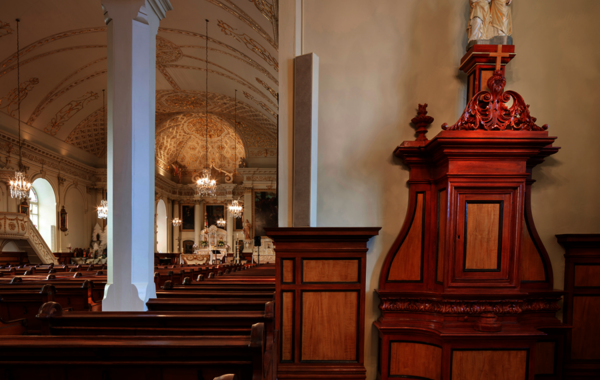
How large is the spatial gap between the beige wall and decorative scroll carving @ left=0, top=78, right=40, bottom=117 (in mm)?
12821

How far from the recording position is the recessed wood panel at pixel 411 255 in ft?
10.7

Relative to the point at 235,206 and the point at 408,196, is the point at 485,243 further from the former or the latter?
the point at 235,206

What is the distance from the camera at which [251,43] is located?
31.0ft

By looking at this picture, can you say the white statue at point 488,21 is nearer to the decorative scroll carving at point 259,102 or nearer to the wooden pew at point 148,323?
the wooden pew at point 148,323

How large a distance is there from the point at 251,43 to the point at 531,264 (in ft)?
27.3

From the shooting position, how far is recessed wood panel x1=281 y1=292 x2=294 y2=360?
3121 mm

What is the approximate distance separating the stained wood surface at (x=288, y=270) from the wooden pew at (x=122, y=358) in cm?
127

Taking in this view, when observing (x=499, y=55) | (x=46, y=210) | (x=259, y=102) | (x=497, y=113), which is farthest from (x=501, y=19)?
(x=46, y=210)

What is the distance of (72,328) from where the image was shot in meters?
2.31

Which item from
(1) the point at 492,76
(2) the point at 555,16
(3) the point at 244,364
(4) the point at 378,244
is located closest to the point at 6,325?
(3) the point at 244,364

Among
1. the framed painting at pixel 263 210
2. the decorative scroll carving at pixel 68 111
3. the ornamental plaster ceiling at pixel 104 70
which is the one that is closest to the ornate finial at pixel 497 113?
the ornamental plaster ceiling at pixel 104 70

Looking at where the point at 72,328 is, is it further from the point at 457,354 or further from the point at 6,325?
the point at 457,354

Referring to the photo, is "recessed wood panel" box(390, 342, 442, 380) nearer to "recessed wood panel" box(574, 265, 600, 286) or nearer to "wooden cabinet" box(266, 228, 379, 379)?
"wooden cabinet" box(266, 228, 379, 379)

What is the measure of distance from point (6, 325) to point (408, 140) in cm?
460
